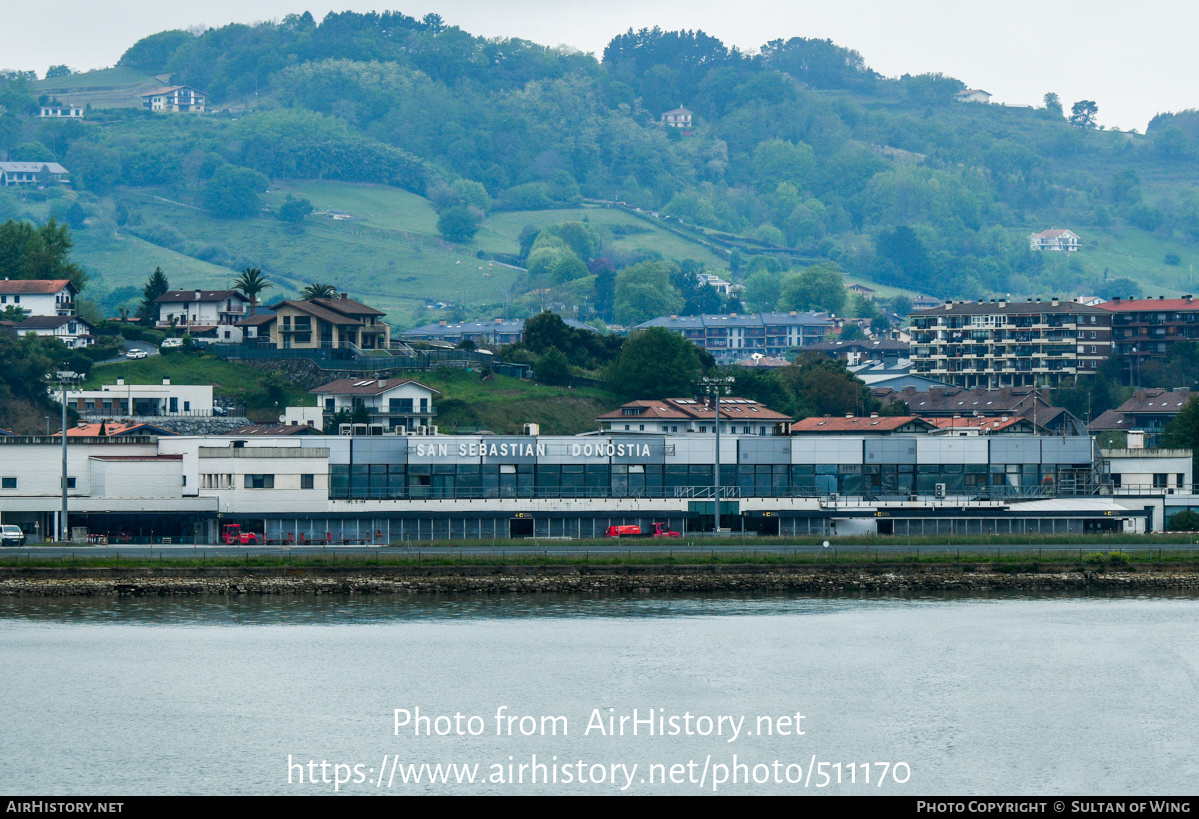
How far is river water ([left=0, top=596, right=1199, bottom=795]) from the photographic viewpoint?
130 ft

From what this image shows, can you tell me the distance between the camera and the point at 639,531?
271ft

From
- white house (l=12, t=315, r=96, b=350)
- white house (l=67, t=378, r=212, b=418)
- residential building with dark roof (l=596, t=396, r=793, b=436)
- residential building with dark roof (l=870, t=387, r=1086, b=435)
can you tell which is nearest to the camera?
residential building with dark roof (l=596, t=396, r=793, b=436)

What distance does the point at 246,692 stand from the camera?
1913 inches

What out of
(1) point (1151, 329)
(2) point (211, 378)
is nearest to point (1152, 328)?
(1) point (1151, 329)

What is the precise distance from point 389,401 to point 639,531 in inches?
1586

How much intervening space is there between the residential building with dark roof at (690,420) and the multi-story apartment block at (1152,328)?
275 ft

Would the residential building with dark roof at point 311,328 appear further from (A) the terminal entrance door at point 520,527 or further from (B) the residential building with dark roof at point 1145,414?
(B) the residential building with dark roof at point 1145,414

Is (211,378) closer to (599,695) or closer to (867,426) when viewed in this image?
(867,426)

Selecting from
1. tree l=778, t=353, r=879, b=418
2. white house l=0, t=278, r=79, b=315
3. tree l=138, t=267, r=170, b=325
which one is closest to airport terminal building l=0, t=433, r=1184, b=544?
tree l=778, t=353, r=879, b=418

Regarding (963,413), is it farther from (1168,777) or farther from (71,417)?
(1168,777)

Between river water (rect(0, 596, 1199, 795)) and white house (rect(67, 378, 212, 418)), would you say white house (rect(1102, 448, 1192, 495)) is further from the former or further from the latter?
white house (rect(67, 378, 212, 418))

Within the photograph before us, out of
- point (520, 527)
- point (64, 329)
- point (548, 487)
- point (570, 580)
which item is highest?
point (64, 329)

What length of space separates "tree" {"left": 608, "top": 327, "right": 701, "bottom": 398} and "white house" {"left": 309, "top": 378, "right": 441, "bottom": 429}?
20345 mm
